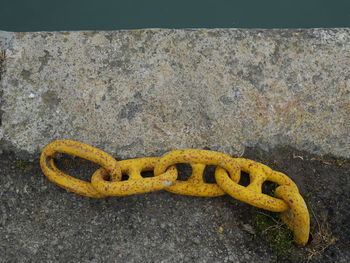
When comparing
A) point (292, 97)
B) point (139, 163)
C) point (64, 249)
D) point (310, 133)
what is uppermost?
point (292, 97)

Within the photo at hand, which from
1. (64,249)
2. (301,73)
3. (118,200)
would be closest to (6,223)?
(64,249)

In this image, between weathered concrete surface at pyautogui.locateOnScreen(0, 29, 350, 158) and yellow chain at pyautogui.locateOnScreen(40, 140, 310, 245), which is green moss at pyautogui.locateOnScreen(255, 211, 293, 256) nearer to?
yellow chain at pyautogui.locateOnScreen(40, 140, 310, 245)

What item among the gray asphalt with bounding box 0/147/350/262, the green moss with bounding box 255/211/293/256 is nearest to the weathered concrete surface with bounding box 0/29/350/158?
the gray asphalt with bounding box 0/147/350/262

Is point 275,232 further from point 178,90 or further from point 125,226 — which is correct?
point 178,90

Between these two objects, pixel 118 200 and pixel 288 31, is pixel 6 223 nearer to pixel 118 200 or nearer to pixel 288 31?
pixel 118 200

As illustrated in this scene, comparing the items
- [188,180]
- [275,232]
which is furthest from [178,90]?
[275,232]
